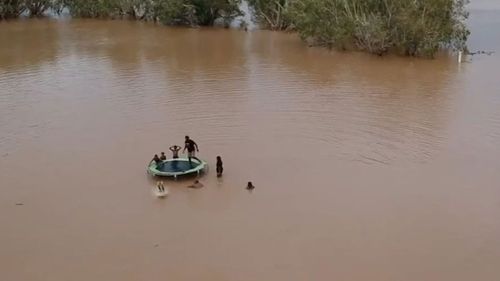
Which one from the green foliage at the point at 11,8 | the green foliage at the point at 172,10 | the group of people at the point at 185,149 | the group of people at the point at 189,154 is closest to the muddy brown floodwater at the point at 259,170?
the group of people at the point at 189,154

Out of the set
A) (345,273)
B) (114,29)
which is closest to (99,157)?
(345,273)

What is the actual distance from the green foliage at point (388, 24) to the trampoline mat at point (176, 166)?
1525 cm

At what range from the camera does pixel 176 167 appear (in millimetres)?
16250

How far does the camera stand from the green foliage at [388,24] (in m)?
28.3

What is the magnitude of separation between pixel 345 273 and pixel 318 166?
16.4 ft

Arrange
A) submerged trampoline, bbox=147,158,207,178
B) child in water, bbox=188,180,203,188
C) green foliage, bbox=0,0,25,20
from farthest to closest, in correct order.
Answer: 1. green foliage, bbox=0,0,25,20
2. submerged trampoline, bbox=147,158,207,178
3. child in water, bbox=188,180,203,188

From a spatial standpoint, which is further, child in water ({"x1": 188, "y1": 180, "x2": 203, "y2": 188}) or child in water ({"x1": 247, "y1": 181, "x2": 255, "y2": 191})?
child in water ({"x1": 188, "y1": 180, "x2": 203, "y2": 188})

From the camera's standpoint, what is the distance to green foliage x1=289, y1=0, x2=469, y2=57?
28344mm

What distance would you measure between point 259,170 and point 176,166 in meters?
2.03

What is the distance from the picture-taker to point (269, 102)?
2244 cm

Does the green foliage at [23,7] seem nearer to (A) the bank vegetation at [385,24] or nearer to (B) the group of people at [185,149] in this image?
(A) the bank vegetation at [385,24]

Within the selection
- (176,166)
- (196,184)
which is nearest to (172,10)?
(176,166)

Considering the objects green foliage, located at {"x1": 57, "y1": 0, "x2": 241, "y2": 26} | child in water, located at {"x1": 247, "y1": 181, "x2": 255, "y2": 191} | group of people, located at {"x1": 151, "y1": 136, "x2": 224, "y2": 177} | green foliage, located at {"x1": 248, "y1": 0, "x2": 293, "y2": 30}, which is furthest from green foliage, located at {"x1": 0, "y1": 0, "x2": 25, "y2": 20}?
child in water, located at {"x1": 247, "y1": 181, "x2": 255, "y2": 191}

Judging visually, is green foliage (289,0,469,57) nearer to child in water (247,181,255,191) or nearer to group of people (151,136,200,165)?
group of people (151,136,200,165)
